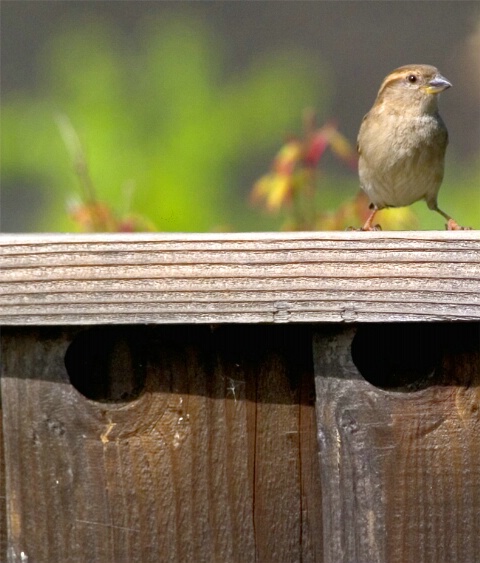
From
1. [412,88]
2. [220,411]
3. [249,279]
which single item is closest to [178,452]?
[220,411]

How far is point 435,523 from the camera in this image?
65.6 inches

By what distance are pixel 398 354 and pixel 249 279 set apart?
1.09ft

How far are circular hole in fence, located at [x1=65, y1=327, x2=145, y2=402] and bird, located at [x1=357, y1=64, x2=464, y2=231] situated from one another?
181 cm

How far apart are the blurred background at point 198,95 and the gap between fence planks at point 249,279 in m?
2.68

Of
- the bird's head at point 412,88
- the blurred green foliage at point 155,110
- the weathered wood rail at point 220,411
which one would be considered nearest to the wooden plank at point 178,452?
the weathered wood rail at point 220,411

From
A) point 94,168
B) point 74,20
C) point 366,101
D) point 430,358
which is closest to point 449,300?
point 430,358

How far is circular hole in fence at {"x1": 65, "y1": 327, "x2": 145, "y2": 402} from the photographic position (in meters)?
1.75

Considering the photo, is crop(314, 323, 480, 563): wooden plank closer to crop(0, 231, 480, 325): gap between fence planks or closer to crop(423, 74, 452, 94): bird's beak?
crop(0, 231, 480, 325): gap between fence planks

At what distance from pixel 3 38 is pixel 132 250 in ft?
11.1

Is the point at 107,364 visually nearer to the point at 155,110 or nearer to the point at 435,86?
the point at 435,86

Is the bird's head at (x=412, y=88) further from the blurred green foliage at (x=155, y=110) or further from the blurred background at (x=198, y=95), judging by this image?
the blurred green foliage at (x=155, y=110)

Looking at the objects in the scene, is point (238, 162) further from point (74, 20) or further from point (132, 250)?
point (132, 250)

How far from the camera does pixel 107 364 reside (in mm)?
1784

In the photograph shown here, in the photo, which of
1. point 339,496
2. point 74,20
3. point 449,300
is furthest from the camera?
point 74,20
